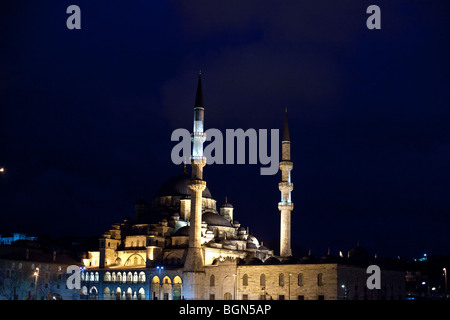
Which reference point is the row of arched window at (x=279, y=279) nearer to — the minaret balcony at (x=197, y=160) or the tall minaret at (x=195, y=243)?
the tall minaret at (x=195, y=243)

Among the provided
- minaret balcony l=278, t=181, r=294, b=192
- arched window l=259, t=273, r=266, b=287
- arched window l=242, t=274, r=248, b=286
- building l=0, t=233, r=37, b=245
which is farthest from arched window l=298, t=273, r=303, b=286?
building l=0, t=233, r=37, b=245

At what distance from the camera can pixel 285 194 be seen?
6606cm

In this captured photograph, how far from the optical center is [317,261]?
57.3 meters

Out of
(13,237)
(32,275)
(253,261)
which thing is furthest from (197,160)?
(13,237)

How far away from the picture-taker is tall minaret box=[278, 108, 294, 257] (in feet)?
212

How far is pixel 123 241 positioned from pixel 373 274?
24815mm

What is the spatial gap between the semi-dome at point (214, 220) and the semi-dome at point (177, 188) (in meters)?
3.61

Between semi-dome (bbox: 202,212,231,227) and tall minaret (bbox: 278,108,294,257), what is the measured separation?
644 centimetres

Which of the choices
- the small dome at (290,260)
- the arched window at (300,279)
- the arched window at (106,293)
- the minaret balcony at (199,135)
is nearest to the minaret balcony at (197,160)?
the minaret balcony at (199,135)

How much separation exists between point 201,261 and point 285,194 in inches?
480

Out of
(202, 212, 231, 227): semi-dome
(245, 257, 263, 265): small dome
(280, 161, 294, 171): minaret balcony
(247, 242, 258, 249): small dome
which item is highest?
(280, 161, 294, 171): minaret balcony

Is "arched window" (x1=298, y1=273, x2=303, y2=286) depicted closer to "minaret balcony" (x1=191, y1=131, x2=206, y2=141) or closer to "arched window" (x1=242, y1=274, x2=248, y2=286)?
"arched window" (x1=242, y1=274, x2=248, y2=286)
